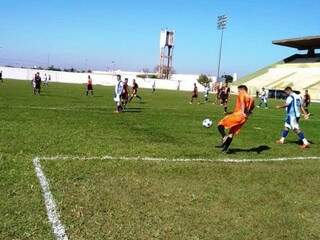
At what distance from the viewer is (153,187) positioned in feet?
28.0

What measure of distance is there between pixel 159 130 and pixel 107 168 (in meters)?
7.68

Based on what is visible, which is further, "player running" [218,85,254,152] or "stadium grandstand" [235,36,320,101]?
"stadium grandstand" [235,36,320,101]

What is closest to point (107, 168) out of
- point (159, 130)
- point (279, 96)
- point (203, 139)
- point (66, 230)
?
point (66, 230)

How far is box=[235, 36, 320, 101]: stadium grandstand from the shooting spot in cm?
8056

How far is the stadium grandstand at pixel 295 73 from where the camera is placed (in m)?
80.6

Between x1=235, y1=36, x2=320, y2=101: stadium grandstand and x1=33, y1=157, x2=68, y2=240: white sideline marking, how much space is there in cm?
6705

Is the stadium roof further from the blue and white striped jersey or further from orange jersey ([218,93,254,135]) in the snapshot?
orange jersey ([218,93,254,135])

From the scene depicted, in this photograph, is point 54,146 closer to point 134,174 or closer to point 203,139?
point 134,174

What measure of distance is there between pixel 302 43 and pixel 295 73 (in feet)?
37.5

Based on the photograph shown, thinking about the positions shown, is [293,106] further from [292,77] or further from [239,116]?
[292,77]

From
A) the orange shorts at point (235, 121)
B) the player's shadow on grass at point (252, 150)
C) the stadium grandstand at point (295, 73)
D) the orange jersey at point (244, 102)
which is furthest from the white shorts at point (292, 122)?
the stadium grandstand at point (295, 73)

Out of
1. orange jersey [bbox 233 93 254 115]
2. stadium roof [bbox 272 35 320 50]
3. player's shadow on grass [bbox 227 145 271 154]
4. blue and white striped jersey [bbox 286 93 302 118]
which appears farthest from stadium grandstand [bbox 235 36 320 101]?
orange jersey [bbox 233 93 254 115]

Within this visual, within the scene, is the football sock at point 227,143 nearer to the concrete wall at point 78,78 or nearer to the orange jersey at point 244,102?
the orange jersey at point 244,102

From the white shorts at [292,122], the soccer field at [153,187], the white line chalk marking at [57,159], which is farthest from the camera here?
the white shorts at [292,122]
